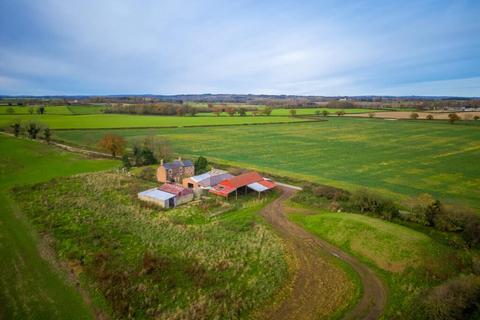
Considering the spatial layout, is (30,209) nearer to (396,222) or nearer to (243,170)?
(243,170)

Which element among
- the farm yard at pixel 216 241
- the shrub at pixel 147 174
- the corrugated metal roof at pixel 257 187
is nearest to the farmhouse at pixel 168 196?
the farm yard at pixel 216 241

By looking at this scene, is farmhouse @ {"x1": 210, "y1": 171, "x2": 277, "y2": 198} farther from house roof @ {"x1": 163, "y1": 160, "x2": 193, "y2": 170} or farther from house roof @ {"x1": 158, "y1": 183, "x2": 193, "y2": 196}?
house roof @ {"x1": 163, "y1": 160, "x2": 193, "y2": 170}

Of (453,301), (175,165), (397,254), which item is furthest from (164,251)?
(175,165)

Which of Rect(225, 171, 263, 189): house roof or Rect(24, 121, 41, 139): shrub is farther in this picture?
Rect(24, 121, 41, 139): shrub

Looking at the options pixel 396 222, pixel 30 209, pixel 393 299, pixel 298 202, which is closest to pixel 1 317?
pixel 30 209

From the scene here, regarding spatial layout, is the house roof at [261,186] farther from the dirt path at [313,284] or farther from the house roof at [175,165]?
the house roof at [175,165]

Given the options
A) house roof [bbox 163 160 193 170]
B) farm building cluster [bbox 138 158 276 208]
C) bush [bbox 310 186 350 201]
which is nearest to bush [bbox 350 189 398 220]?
bush [bbox 310 186 350 201]
